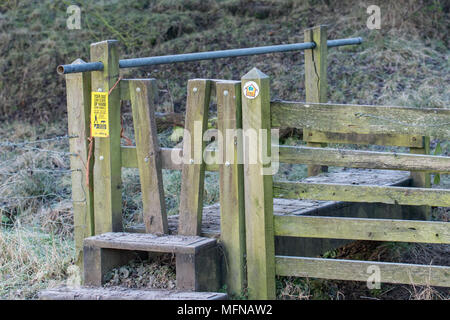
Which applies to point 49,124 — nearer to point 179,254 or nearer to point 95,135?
point 95,135

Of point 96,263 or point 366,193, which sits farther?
point 96,263

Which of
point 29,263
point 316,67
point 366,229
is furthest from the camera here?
point 316,67

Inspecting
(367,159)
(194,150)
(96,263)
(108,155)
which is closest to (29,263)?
(96,263)

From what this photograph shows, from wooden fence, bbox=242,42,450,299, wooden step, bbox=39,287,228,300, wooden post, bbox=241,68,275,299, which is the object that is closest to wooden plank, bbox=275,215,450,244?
wooden fence, bbox=242,42,450,299

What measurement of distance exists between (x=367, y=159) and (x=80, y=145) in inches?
81.1

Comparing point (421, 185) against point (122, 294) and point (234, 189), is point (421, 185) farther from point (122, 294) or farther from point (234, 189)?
point (122, 294)

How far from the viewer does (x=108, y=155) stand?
4.57m

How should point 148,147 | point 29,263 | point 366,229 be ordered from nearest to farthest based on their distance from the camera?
point 366,229 < point 148,147 < point 29,263

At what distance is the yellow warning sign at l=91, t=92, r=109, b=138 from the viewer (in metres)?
4.51

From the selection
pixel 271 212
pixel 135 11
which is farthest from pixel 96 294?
pixel 135 11

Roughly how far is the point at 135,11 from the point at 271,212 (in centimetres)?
940

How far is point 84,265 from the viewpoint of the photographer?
4445mm

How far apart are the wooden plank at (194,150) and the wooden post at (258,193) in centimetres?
29

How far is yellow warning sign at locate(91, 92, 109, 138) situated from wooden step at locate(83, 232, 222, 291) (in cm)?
73
